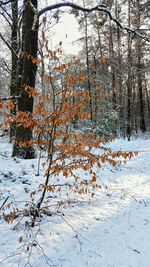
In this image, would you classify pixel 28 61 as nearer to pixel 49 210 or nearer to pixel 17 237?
pixel 49 210

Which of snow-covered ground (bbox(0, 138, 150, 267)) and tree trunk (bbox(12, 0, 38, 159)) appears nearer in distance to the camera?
snow-covered ground (bbox(0, 138, 150, 267))

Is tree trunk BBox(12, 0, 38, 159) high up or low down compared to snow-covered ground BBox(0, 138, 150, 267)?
up

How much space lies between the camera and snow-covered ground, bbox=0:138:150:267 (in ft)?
12.1

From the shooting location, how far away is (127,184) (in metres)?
7.44

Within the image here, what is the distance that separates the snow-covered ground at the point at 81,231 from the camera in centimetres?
369

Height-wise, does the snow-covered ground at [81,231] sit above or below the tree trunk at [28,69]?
below

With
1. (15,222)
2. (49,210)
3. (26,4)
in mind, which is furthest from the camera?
(26,4)

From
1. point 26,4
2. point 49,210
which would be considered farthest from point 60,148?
point 26,4

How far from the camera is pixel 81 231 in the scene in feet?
14.6

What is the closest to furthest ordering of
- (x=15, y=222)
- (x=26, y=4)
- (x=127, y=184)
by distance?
1. (x=15, y=222)
2. (x=127, y=184)
3. (x=26, y=4)

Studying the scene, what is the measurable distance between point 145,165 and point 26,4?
6.38 meters

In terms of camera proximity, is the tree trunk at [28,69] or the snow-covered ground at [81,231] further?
the tree trunk at [28,69]

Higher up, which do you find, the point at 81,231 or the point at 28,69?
the point at 28,69

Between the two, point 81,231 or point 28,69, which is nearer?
point 81,231
